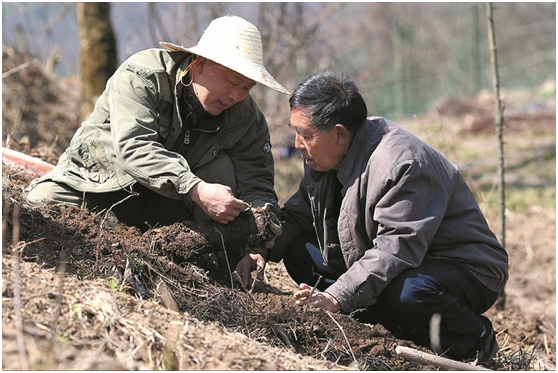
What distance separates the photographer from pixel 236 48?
139 inches

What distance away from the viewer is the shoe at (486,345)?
3527 millimetres

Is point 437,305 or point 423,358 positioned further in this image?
point 437,305

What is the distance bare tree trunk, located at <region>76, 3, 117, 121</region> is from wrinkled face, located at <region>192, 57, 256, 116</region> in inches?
190

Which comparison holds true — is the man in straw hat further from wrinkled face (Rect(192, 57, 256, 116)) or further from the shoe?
the shoe

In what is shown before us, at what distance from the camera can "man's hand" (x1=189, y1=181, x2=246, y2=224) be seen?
326 cm

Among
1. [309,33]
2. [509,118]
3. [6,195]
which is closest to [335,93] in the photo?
[6,195]

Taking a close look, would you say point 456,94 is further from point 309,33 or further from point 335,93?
point 335,93

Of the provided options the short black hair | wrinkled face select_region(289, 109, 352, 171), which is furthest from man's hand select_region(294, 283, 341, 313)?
the short black hair

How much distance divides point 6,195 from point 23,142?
7.81 ft

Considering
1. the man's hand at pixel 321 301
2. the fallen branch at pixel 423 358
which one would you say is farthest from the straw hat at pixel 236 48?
the fallen branch at pixel 423 358

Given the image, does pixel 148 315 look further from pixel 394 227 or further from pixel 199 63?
pixel 199 63

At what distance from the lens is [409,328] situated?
352 centimetres

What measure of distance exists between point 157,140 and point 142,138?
0.13 metres

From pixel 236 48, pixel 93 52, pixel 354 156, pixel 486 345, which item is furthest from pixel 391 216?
pixel 93 52
